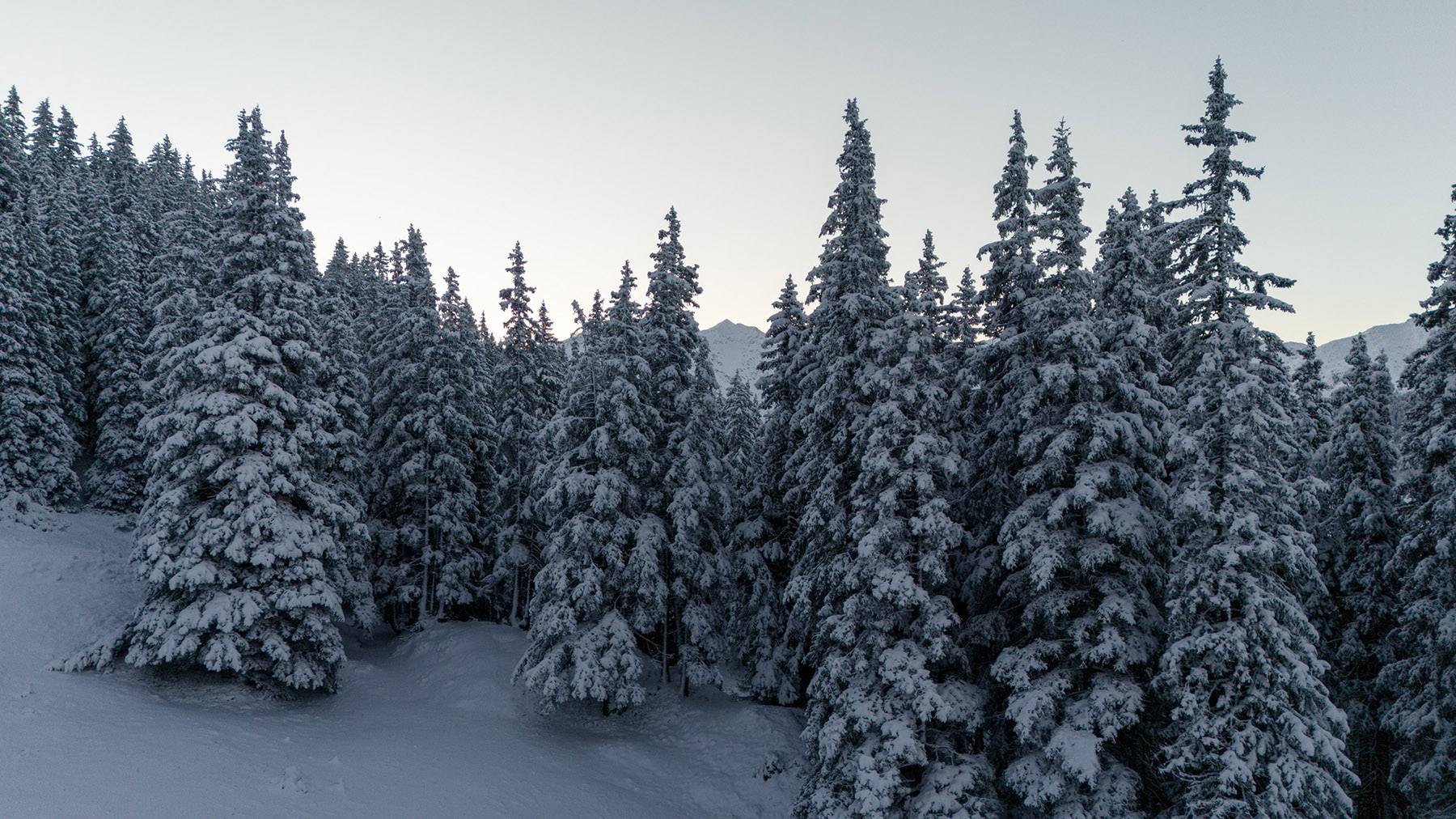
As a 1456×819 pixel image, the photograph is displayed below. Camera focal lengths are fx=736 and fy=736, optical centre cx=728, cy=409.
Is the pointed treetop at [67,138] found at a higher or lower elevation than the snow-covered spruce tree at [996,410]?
higher

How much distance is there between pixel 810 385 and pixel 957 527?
7.84 metres

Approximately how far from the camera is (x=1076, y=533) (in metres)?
16.9

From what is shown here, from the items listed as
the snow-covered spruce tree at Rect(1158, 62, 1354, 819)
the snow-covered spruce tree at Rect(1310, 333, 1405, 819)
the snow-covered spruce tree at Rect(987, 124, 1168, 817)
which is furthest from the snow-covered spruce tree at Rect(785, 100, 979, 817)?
the snow-covered spruce tree at Rect(1310, 333, 1405, 819)

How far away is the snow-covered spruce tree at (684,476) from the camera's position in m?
27.0

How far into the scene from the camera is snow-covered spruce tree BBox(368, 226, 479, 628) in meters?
34.8

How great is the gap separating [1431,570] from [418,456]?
36123mm

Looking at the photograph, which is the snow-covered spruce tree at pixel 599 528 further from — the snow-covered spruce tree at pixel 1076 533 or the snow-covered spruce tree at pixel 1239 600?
the snow-covered spruce tree at pixel 1239 600

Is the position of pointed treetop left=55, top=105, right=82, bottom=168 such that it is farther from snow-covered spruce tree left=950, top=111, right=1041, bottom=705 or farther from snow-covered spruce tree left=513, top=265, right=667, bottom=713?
snow-covered spruce tree left=950, top=111, right=1041, bottom=705

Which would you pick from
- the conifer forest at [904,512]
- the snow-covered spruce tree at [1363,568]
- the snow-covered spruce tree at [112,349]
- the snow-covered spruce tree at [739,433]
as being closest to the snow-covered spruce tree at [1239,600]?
the conifer forest at [904,512]

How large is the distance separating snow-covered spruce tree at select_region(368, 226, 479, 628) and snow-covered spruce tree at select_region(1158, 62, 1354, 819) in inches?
1177

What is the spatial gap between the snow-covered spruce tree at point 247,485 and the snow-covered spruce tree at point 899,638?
15430 millimetres

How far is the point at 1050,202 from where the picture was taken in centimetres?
1834

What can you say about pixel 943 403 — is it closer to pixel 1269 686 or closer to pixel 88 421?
pixel 1269 686

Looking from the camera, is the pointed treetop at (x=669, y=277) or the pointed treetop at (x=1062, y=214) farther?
the pointed treetop at (x=669, y=277)
